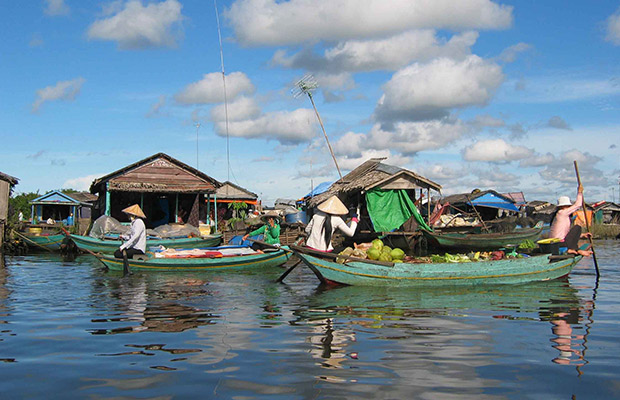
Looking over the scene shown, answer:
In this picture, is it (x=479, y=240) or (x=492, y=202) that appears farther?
(x=492, y=202)

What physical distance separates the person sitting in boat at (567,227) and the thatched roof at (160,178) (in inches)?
559

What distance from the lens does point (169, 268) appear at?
40.3 ft

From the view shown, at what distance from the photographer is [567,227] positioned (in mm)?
10883

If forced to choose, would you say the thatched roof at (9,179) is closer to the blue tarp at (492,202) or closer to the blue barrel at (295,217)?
the blue barrel at (295,217)

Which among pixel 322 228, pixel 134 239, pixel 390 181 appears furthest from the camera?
pixel 390 181

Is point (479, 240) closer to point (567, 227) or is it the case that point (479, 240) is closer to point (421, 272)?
point (567, 227)

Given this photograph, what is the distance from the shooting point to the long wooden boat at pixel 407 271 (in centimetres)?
931

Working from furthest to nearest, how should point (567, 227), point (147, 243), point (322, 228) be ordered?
1. point (147, 243)
2. point (567, 227)
3. point (322, 228)

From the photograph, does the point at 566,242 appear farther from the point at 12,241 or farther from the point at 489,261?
the point at 12,241

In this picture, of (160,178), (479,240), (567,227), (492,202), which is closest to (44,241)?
(160,178)

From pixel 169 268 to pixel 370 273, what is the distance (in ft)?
17.3

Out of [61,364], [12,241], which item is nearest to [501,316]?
[61,364]

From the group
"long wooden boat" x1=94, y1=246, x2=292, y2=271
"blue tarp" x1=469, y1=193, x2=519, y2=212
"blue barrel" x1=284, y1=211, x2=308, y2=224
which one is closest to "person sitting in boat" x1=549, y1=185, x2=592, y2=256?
"long wooden boat" x1=94, y1=246, x2=292, y2=271

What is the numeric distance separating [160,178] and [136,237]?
1011 centimetres
